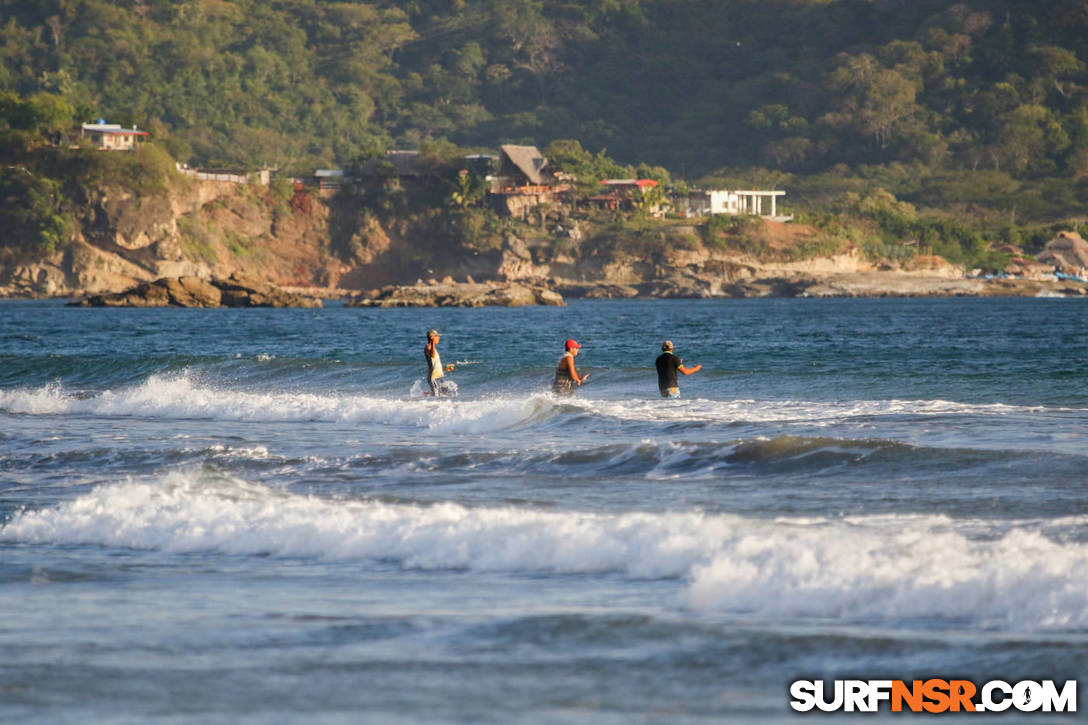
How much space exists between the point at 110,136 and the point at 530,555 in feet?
394

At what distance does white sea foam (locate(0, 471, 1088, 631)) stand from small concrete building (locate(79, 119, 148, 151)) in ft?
376

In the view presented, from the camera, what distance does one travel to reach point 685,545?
9.89m

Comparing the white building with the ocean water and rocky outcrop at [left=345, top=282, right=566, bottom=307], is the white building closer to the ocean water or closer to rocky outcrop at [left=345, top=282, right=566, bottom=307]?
rocky outcrop at [left=345, top=282, right=566, bottom=307]

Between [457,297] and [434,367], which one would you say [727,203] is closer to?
[457,297]

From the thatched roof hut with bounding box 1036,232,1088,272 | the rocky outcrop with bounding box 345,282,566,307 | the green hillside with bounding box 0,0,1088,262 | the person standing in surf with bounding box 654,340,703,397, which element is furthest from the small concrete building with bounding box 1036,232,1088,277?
the person standing in surf with bounding box 654,340,703,397

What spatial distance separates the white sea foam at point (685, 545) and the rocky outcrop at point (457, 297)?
85.8 metres

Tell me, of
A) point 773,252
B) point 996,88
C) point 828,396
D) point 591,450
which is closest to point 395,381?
point 828,396

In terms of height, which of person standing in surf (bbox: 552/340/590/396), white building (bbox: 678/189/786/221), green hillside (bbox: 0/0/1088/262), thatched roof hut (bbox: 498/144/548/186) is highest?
green hillside (bbox: 0/0/1088/262)

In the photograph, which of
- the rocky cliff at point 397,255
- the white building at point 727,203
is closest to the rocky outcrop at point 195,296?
the rocky cliff at point 397,255

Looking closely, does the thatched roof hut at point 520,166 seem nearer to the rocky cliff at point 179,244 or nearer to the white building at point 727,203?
the white building at point 727,203

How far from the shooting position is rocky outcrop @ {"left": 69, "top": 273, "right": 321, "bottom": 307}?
89625 millimetres

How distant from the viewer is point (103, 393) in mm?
25906

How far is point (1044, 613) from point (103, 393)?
21.3m

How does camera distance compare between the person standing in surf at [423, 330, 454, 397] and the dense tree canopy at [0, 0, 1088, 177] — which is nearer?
the person standing in surf at [423, 330, 454, 397]
